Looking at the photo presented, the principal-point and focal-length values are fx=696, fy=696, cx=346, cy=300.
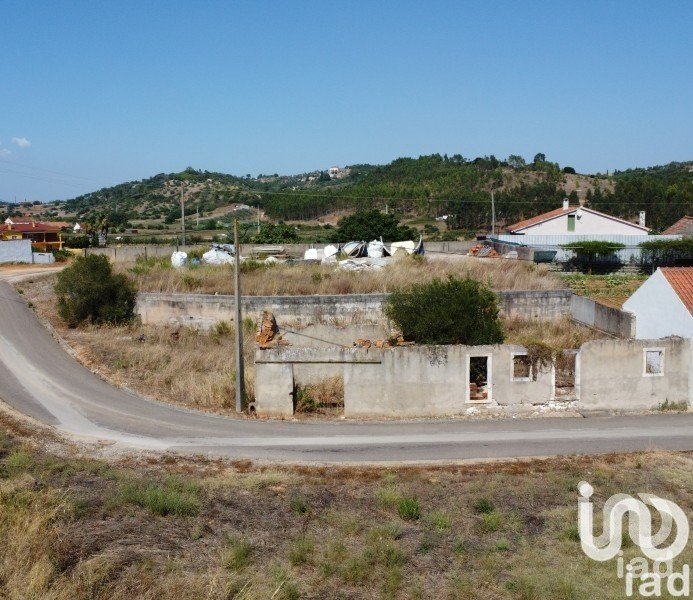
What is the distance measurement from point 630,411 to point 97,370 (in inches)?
641

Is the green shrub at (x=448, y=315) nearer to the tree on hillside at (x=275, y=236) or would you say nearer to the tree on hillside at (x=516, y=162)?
the tree on hillside at (x=275, y=236)

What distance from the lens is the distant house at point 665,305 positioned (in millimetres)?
20281

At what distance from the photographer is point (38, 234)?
60.2 metres

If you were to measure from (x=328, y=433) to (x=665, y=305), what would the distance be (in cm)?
1144

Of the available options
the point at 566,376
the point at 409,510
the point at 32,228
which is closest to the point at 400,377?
the point at 566,376

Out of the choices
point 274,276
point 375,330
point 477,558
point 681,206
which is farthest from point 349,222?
point 477,558

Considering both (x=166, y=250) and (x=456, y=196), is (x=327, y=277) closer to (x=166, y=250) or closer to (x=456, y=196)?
(x=166, y=250)

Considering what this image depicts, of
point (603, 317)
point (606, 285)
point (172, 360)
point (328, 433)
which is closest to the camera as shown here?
point (328, 433)

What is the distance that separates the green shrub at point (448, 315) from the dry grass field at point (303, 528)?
245 inches

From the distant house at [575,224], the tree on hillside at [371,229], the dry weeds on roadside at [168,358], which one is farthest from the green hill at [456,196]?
the dry weeds on roadside at [168,358]

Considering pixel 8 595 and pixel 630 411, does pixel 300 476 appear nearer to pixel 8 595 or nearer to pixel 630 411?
pixel 8 595

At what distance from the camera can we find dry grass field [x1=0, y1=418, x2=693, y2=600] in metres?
9.11

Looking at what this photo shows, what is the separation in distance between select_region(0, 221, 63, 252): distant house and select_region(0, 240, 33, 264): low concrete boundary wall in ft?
27.4

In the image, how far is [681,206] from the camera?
235 feet
